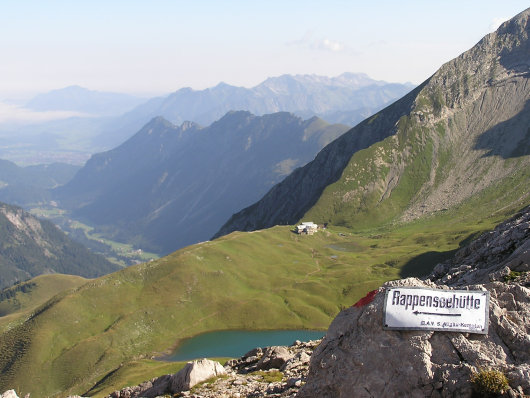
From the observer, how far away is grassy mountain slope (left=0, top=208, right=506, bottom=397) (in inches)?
5522

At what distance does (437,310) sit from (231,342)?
12906 cm

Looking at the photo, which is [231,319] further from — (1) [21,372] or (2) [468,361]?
(2) [468,361]

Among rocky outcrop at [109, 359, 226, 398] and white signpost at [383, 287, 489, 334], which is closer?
white signpost at [383, 287, 489, 334]

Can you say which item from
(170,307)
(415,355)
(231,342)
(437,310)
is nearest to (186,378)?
(415,355)

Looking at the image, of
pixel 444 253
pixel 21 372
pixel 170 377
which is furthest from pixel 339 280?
pixel 170 377

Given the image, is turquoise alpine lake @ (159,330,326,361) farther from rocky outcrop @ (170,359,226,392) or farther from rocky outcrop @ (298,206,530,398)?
rocky outcrop @ (298,206,530,398)

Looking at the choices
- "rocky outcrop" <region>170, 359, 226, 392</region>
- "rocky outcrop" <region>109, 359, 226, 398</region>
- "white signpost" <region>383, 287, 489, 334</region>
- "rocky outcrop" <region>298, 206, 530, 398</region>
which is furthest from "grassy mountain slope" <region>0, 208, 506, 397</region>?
"white signpost" <region>383, 287, 489, 334</region>

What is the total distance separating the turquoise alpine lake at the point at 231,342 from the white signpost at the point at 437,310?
116 m

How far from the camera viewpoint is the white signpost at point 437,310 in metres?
23.5

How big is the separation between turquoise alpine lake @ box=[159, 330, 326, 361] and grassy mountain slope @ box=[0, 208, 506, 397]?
3.96 metres

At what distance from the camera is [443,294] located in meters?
23.8

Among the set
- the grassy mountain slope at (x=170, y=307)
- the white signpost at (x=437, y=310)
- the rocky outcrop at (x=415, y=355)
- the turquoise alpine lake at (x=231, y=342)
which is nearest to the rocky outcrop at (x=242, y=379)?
the rocky outcrop at (x=415, y=355)

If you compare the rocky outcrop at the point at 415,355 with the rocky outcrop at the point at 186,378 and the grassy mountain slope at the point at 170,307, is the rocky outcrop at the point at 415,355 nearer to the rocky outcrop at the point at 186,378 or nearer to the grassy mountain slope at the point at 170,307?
the rocky outcrop at the point at 186,378

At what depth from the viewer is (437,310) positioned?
928 inches
